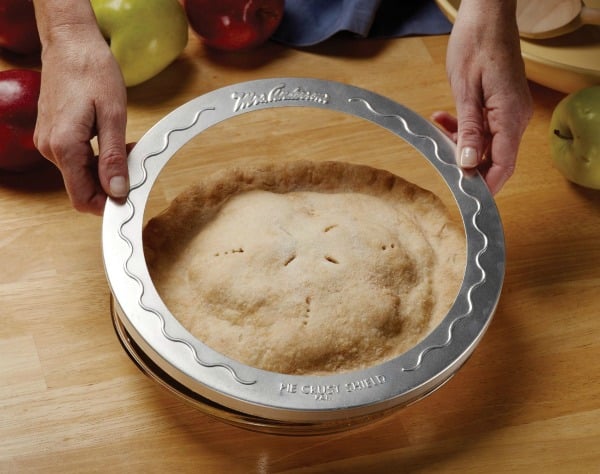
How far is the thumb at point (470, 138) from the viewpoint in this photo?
98 cm

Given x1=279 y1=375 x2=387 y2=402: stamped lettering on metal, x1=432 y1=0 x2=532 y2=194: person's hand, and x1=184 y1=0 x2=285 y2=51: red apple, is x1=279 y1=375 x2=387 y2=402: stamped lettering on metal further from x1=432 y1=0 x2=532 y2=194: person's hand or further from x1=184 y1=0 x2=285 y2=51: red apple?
x1=184 y1=0 x2=285 y2=51: red apple

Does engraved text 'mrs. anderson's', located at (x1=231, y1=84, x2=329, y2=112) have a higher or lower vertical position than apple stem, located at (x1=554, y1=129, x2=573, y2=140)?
higher

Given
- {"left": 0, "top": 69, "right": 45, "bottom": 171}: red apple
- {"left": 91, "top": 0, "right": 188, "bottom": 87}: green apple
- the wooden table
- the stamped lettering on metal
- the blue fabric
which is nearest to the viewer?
the stamped lettering on metal

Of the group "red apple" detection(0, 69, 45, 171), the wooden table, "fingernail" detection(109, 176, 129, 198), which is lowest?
the wooden table

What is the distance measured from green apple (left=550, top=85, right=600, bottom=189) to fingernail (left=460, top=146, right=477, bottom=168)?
0.84ft

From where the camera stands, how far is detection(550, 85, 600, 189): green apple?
3.75ft

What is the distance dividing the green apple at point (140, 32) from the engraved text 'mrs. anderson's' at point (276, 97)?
318 millimetres

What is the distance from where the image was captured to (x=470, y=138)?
0.99m

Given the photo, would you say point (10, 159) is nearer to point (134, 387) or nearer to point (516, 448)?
point (134, 387)

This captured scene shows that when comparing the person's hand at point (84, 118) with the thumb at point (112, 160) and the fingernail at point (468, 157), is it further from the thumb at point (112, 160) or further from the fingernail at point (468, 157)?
the fingernail at point (468, 157)

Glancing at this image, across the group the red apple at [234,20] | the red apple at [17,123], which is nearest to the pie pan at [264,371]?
the red apple at [17,123]

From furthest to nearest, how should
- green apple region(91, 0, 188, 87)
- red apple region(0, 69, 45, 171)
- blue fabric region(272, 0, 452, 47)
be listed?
blue fabric region(272, 0, 452, 47) → green apple region(91, 0, 188, 87) → red apple region(0, 69, 45, 171)

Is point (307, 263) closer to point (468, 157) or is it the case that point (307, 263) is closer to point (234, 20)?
point (468, 157)

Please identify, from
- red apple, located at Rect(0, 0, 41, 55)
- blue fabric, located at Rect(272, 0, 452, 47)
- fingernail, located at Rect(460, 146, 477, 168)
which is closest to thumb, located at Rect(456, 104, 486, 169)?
fingernail, located at Rect(460, 146, 477, 168)
